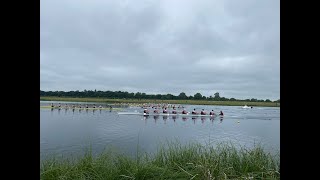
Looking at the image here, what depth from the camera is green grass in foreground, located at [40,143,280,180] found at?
3939mm

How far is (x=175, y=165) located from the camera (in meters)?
4.45

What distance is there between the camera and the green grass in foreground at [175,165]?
3939 mm

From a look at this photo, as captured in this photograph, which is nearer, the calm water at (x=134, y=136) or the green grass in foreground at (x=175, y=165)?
the green grass in foreground at (x=175, y=165)

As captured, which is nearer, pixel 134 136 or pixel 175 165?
pixel 175 165

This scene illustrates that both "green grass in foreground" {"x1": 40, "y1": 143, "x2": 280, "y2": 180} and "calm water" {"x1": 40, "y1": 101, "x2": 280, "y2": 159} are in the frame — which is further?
"calm water" {"x1": 40, "y1": 101, "x2": 280, "y2": 159}
